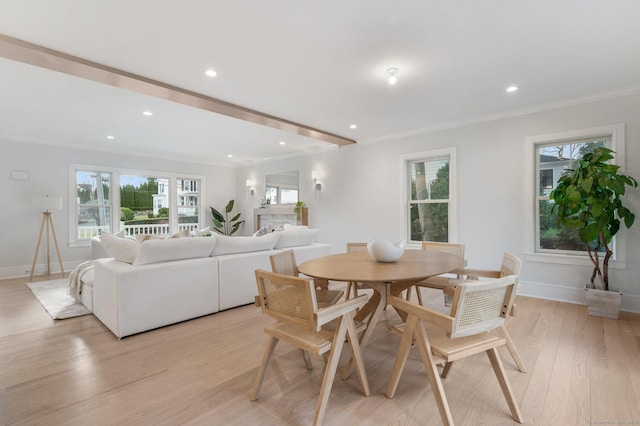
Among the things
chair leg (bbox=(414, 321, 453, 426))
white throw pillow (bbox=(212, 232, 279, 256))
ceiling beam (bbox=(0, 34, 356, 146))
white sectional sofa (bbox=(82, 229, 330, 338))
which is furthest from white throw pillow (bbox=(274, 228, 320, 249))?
chair leg (bbox=(414, 321, 453, 426))

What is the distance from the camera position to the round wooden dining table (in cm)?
180

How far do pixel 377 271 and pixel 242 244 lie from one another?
6.69 feet

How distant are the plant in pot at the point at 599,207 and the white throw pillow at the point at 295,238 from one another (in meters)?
3.01

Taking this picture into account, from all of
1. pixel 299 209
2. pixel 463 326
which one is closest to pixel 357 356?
pixel 463 326

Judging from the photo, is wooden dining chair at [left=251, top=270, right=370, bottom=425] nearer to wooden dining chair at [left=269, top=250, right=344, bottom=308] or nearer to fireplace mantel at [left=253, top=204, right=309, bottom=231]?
wooden dining chair at [left=269, top=250, right=344, bottom=308]

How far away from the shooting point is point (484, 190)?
4.17m

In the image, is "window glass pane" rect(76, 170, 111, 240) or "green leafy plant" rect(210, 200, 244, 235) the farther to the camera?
"green leafy plant" rect(210, 200, 244, 235)

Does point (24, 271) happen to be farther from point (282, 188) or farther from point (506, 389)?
point (506, 389)

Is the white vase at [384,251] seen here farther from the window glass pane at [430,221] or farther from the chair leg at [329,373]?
the window glass pane at [430,221]

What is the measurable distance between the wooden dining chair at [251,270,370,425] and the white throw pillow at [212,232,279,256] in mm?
1776

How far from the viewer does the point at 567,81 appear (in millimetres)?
3078

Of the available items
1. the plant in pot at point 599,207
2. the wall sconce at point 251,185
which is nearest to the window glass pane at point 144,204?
the wall sconce at point 251,185

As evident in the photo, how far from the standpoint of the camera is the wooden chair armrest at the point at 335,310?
4.81 feet

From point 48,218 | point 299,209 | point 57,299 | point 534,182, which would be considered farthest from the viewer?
point 299,209
